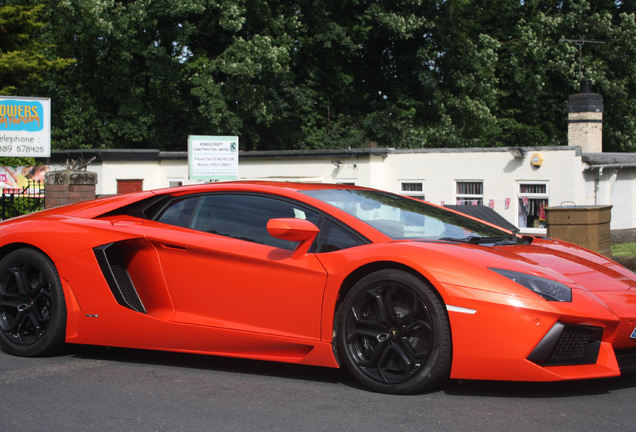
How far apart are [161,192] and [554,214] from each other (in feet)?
34.1

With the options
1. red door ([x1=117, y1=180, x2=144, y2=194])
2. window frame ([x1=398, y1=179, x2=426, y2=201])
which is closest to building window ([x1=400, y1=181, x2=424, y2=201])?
window frame ([x1=398, y1=179, x2=426, y2=201])

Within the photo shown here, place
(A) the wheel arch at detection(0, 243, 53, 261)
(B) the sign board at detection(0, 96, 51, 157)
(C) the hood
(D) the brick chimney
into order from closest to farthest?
(C) the hood < (A) the wheel arch at detection(0, 243, 53, 261) < (B) the sign board at detection(0, 96, 51, 157) < (D) the brick chimney

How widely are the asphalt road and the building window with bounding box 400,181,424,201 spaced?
85.5 ft

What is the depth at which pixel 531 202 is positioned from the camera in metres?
28.7

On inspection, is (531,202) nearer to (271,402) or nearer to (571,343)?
(571,343)

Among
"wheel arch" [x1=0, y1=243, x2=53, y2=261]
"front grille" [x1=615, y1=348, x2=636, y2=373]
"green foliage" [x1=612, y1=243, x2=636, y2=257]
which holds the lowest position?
"green foliage" [x1=612, y1=243, x2=636, y2=257]

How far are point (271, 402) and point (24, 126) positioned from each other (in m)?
13.8

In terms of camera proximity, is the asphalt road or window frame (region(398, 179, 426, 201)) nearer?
the asphalt road

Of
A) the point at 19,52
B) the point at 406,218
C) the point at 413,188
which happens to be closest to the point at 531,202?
the point at 413,188

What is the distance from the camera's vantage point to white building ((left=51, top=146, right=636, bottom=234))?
91.6 feet

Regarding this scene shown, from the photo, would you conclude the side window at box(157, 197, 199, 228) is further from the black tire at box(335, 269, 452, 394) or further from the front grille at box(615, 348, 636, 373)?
the front grille at box(615, 348, 636, 373)

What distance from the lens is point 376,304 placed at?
447cm

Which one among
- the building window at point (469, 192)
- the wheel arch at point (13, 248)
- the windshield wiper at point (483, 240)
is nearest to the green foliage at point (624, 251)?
the building window at point (469, 192)

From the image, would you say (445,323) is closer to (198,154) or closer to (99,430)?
(99,430)
